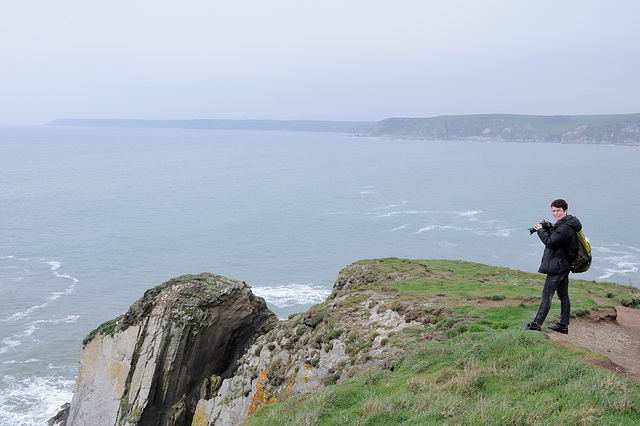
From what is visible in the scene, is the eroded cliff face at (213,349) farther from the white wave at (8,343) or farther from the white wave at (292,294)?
the white wave at (292,294)

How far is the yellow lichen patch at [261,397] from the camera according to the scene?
18106mm

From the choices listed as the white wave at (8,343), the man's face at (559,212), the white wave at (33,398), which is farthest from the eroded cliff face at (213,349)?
the white wave at (8,343)

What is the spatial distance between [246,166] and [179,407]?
5869 inches

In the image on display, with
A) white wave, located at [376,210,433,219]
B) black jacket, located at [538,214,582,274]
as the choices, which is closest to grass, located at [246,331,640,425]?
black jacket, located at [538,214,582,274]

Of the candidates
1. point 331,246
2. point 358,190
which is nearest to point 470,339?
point 331,246

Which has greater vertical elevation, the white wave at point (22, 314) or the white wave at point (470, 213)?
the white wave at point (470, 213)

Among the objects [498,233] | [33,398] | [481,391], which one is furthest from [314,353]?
[498,233]

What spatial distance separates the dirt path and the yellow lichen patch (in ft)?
34.8

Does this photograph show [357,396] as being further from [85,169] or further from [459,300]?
[85,169]

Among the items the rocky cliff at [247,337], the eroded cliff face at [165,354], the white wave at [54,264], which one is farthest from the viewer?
the white wave at [54,264]

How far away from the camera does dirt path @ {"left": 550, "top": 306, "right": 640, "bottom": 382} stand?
11219 millimetres

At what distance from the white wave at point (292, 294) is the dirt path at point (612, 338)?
121 ft

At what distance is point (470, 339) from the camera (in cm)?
1298

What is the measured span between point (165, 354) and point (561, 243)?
1812 cm
